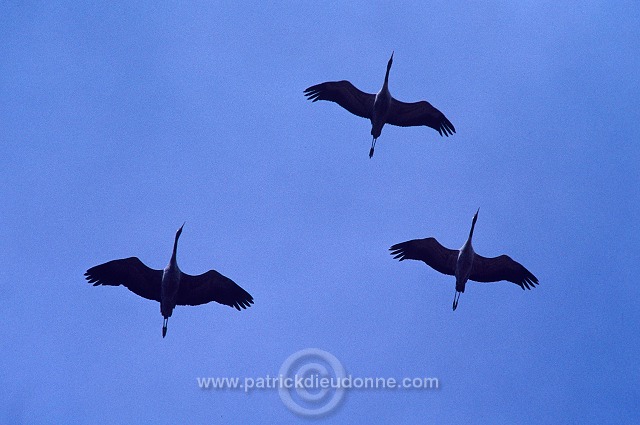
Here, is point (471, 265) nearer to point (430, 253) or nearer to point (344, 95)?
point (430, 253)

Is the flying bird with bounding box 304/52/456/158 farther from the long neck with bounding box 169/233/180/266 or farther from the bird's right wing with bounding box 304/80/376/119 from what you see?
the long neck with bounding box 169/233/180/266

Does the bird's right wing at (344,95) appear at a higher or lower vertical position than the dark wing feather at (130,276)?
higher

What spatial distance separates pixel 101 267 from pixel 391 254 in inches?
370

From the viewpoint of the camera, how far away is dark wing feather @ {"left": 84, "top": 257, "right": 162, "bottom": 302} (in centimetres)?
2458

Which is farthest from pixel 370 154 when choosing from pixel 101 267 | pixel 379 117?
pixel 101 267

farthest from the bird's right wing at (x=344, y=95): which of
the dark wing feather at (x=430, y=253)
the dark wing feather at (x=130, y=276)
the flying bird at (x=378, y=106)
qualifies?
the dark wing feather at (x=130, y=276)

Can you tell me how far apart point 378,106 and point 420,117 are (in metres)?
1.93

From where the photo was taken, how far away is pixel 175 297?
81.9 feet

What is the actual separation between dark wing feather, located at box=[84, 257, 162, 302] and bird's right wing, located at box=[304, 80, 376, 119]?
26.6 ft

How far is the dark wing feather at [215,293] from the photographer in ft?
82.7

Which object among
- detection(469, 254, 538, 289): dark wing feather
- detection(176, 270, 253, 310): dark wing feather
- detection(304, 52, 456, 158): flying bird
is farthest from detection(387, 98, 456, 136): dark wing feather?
detection(176, 270, 253, 310): dark wing feather

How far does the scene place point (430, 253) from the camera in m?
27.1

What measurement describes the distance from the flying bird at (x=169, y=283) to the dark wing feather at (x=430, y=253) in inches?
212

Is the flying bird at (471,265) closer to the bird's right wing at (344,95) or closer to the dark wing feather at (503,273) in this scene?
the dark wing feather at (503,273)
